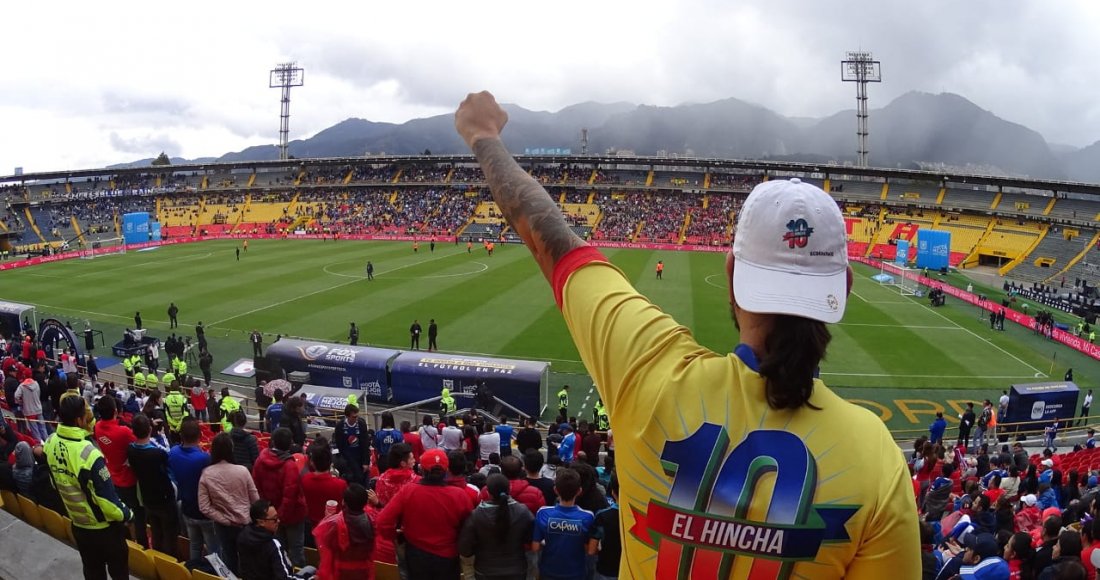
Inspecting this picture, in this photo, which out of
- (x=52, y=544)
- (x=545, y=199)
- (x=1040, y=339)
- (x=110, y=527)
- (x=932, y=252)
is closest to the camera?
(x=545, y=199)

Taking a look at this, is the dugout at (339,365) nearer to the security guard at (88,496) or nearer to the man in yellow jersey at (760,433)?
the security guard at (88,496)

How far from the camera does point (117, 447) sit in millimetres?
6859

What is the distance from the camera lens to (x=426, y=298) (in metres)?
33.4

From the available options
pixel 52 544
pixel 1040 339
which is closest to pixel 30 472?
pixel 52 544

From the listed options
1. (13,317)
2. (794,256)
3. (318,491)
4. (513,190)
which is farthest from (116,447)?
(13,317)

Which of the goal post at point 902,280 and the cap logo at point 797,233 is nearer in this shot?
the cap logo at point 797,233

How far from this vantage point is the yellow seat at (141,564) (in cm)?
641

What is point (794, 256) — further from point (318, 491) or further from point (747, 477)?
point (318, 491)

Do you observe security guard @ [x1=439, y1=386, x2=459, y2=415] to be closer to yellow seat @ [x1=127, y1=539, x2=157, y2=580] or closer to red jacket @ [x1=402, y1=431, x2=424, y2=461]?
red jacket @ [x1=402, y1=431, x2=424, y2=461]

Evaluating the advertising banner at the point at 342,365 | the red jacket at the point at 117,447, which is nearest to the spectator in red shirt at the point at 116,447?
the red jacket at the point at 117,447

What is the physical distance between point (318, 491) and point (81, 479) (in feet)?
6.50

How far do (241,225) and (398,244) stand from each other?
2475 centimetres

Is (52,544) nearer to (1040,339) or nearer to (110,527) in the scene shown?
(110,527)

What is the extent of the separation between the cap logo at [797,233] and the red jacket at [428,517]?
4.12 m
